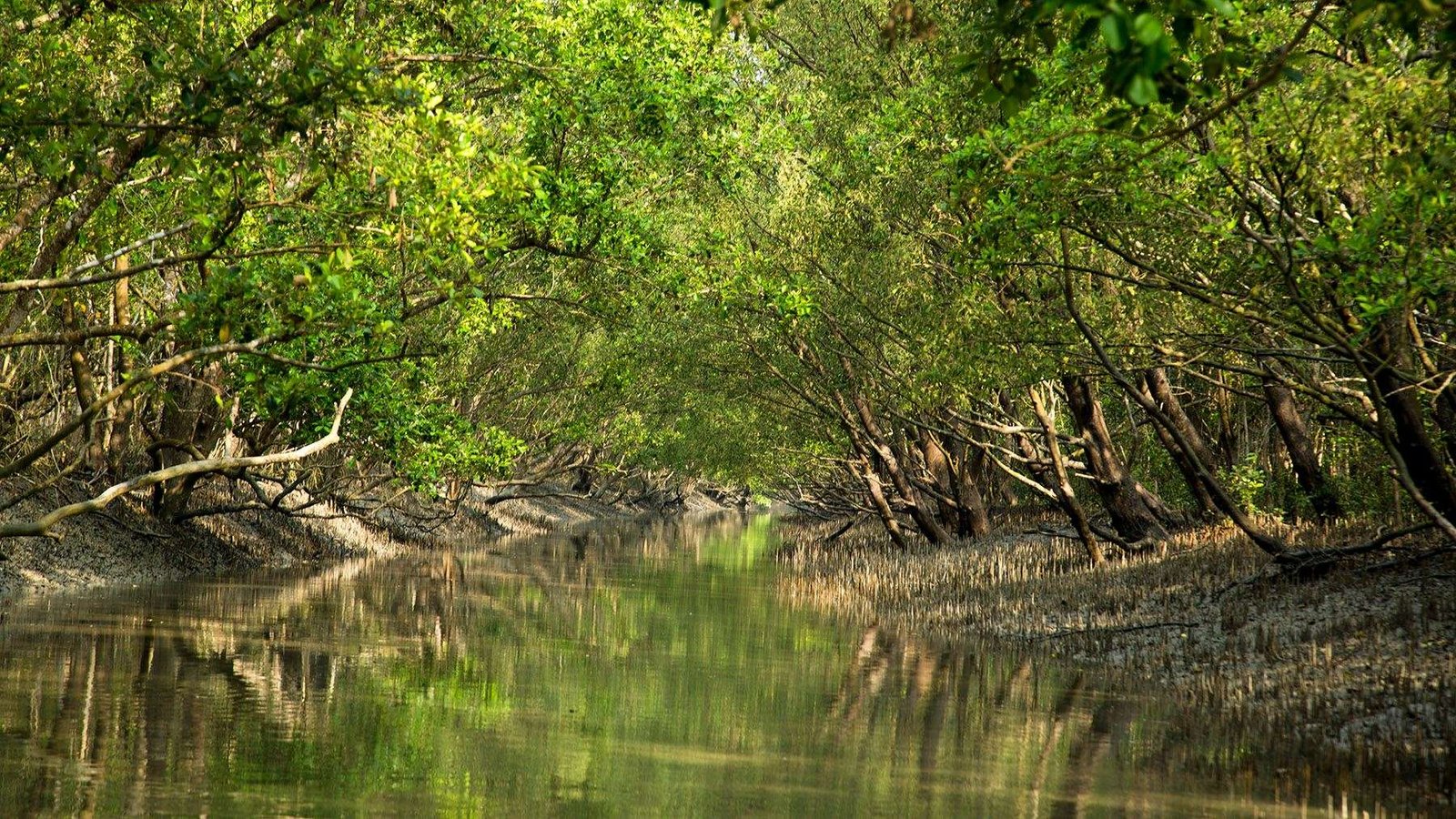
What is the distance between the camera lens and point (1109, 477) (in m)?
27.7

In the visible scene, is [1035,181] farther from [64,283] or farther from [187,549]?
[187,549]

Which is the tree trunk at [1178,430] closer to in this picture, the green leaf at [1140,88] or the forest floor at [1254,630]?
the forest floor at [1254,630]

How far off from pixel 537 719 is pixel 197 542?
19159mm

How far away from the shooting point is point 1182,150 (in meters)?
14.9

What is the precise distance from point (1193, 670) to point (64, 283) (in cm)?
1328

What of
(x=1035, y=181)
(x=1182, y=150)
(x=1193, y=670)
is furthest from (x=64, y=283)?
(x=1193, y=670)

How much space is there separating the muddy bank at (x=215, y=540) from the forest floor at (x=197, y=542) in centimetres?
2

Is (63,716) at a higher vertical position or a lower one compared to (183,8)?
lower

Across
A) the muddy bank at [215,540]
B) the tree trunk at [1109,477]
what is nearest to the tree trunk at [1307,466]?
the tree trunk at [1109,477]

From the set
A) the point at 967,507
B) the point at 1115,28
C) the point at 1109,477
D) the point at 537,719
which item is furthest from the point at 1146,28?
the point at 967,507

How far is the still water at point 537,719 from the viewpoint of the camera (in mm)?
11055

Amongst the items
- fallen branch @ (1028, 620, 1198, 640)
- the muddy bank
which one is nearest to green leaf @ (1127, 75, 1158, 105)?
the muddy bank

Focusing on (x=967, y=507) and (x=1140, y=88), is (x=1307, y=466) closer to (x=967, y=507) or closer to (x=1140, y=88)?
(x=967, y=507)

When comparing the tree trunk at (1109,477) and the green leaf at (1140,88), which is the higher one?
the tree trunk at (1109,477)
